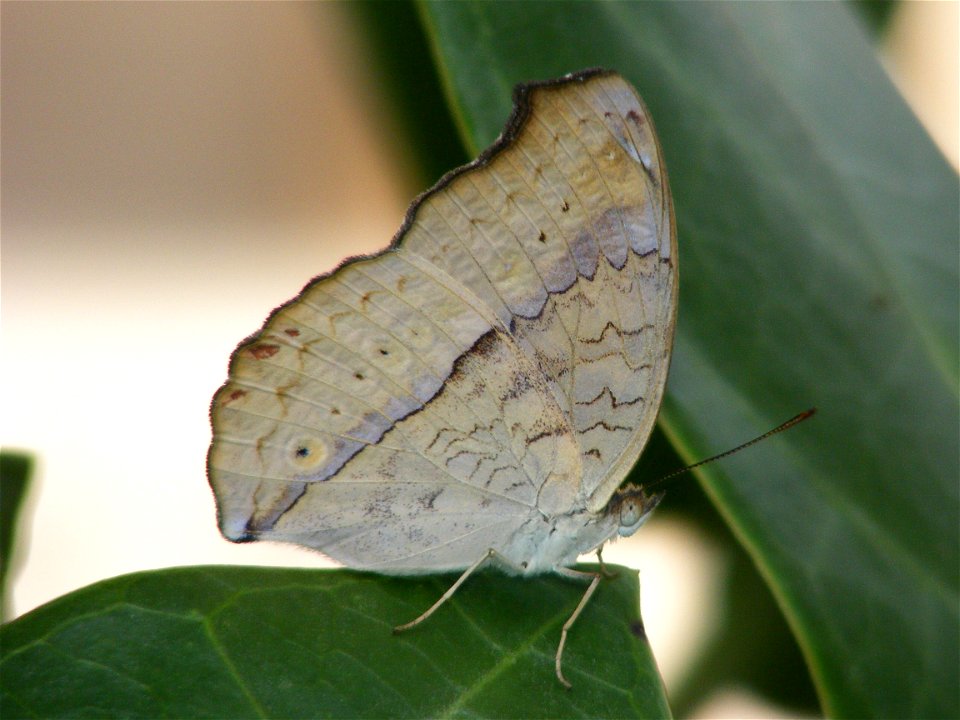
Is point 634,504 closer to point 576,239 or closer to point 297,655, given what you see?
point 576,239

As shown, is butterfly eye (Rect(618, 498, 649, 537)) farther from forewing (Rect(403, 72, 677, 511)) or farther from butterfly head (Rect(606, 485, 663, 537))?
forewing (Rect(403, 72, 677, 511))

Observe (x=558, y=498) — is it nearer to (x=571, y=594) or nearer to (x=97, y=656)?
(x=571, y=594)

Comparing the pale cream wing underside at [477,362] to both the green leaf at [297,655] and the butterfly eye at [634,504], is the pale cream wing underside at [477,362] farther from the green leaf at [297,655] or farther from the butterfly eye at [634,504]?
the green leaf at [297,655]

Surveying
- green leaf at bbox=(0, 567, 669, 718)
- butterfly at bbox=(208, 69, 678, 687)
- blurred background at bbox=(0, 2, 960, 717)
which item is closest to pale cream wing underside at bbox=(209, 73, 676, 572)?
butterfly at bbox=(208, 69, 678, 687)

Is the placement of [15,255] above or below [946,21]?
above

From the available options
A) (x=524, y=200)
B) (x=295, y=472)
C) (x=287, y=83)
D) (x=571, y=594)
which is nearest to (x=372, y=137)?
(x=524, y=200)

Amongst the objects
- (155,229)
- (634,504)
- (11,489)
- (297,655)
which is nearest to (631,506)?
(634,504)

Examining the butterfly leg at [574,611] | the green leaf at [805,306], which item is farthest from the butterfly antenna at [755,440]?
the butterfly leg at [574,611]
